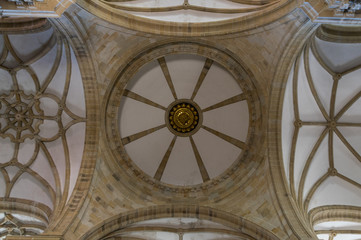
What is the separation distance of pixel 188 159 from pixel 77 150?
3.64m

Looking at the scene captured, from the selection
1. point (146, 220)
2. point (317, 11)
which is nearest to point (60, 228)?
point (146, 220)

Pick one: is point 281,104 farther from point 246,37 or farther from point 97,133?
point 97,133

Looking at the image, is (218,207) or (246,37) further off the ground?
(246,37)

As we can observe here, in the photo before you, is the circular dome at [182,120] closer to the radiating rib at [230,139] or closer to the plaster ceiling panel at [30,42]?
the radiating rib at [230,139]

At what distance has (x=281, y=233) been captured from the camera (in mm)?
10516

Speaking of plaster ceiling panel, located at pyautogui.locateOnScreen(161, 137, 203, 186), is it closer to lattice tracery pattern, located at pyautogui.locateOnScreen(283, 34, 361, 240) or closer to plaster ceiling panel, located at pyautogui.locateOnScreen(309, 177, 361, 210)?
lattice tracery pattern, located at pyautogui.locateOnScreen(283, 34, 361, 240)

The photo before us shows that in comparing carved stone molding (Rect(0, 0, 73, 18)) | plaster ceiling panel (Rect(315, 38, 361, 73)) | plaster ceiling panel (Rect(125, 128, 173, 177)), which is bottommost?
carved stone molding (Rect(0, 0, 73, 18))

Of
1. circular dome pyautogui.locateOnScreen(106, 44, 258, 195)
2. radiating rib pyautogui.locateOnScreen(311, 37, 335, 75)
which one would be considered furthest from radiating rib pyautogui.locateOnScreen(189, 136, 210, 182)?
radiating rib pyautogui.locateOnScreen(311, 37, 335, 75)

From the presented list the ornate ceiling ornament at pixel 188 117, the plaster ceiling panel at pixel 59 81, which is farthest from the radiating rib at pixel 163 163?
the plaster ceiling panel at pixel 59 81

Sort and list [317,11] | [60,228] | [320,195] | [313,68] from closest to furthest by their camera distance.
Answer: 1. [317,11]
2. [60,228]
3. [313,68]
4. [320,195]

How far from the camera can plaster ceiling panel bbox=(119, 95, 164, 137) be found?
12242 mm

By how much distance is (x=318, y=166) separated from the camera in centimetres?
1262

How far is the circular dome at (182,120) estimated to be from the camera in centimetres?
1189

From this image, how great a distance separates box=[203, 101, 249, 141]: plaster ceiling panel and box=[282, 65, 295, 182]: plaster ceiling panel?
46.6 inches
